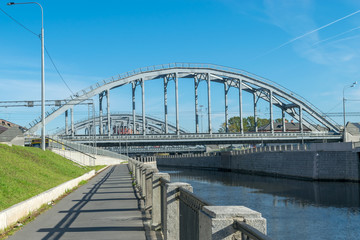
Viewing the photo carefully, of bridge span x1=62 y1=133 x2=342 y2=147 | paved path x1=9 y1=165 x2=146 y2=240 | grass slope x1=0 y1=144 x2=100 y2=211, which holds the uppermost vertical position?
bridge span x1=62 y1=133 x2=342 y2=147

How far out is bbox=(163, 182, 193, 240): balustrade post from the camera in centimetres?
838

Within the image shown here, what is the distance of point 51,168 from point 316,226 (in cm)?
1519

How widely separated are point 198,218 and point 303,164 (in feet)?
177

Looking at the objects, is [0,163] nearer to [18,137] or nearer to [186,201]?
[186,201]

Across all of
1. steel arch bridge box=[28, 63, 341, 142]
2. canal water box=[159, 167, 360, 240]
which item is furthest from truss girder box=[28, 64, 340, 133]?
canal water box=[159, 167, 360, 240]

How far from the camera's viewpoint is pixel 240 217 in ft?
13.4

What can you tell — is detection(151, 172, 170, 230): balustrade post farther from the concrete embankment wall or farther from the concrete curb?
the concrete embankment wall

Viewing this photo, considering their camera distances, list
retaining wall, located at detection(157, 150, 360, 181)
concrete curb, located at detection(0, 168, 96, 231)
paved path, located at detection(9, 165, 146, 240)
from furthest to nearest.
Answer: retaining wall, located at detection(157, 150, 360, 181) < concrete curb, located at detection(0, 168, 96, 231) < paved path, located at detection(9, 165, 146, 240)

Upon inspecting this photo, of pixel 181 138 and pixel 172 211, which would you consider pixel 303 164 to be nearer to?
pixel 181 138

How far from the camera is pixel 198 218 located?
6055mm

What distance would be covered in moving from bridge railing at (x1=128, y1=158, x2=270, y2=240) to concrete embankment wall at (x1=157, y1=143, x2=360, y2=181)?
43295mm

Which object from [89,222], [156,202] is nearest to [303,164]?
[89,222]

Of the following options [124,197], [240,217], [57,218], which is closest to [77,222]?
[57,218]

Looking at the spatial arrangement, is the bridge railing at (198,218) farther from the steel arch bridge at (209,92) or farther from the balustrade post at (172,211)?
the steel arch bridge at (209,92)
